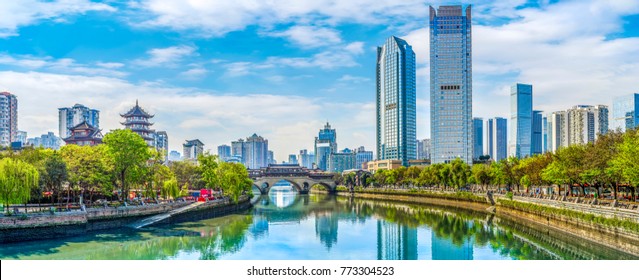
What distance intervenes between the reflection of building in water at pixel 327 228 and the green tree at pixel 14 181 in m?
19.5

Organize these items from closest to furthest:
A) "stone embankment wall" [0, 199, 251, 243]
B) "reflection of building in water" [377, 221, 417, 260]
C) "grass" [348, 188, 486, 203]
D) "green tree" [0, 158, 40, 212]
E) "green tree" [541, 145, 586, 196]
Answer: "stone embankment wall" [0, 199, 251, 243], "green tree" [0, 158, 40, 212], "reflection of building in water" [377, 221, 417, 260], "green tree" [541, 145, 586, 196], "grass" [348, 188, 486, 203]

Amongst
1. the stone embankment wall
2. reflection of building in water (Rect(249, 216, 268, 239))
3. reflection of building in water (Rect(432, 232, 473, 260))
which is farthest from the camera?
reflection of building in water (Rect(249, 216, 268, 239))

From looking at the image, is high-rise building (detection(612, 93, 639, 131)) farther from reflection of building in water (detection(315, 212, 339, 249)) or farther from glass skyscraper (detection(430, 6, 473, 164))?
reflection of building in water (detection(315, 212, 339, 249))

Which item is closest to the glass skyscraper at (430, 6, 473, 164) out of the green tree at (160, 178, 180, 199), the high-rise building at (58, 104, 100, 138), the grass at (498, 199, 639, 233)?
the grass at (498, 199, 639, 233)

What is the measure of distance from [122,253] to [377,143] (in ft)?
511

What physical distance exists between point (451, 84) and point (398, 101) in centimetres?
3510

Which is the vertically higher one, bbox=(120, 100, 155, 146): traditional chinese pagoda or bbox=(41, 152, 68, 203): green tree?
bbox=(120, 100, 155, 146): traditional chinese pagoda

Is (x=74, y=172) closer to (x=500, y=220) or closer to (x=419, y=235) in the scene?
(x=419, y=235)

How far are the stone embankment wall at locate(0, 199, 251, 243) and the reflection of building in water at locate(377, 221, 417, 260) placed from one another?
18.1 metres

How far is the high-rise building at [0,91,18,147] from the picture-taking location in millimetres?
118125

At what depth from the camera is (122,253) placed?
31219 mm

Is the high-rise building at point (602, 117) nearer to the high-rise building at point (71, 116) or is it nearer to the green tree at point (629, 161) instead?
the green tree at point (629, 161)

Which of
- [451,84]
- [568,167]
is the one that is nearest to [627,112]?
[451,84]
